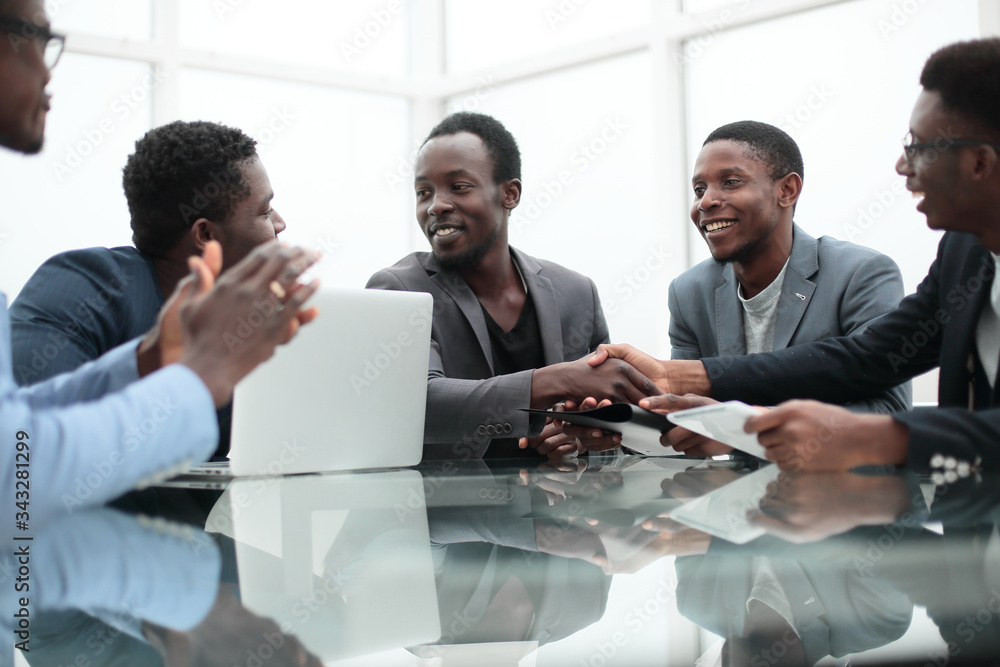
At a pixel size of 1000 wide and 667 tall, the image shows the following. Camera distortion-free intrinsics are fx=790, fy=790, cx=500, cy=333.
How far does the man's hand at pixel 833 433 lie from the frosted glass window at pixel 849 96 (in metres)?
2.93

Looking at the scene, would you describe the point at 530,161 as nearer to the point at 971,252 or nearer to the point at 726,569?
the point at 971,252

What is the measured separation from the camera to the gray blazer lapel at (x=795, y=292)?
7.49 feet

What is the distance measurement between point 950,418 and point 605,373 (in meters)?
0.81

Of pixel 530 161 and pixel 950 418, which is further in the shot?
pixel 530 161

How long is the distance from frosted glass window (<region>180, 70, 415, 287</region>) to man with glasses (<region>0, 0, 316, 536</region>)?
435cm

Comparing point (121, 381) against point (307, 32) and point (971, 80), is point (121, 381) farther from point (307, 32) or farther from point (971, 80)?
point (307, 32)

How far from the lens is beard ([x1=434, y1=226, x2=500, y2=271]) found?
242 cm

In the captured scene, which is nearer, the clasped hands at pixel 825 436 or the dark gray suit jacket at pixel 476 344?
the clasped hands at pixel 825 436

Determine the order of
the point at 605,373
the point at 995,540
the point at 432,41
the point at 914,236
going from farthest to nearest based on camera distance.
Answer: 1. the point at 432,41
2. the point at 914,236
3. the point at 605,373
4. the point at 995,540

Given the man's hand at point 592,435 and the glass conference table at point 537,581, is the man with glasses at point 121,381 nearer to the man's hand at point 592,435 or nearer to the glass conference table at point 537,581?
the glass conference table at point 537,581

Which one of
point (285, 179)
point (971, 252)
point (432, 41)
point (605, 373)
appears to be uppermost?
point (432, 41)

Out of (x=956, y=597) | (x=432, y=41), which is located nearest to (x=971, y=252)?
(x=956, y=597)

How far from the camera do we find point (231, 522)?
3.09 feet

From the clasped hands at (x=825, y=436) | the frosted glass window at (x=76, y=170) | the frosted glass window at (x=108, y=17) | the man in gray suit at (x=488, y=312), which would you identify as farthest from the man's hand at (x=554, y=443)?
the frosted glass window at (x=108, y=17)
